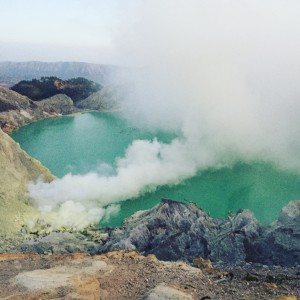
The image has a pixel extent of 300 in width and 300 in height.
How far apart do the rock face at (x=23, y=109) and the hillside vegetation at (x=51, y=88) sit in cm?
855

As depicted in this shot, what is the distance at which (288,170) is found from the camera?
44.7 meters

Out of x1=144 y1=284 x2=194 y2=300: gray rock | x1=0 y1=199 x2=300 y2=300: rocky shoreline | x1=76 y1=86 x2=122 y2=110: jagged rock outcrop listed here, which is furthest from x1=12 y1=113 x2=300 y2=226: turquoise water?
x1=76 y1=86 x2=122 y2=110: jagged rock outcrop

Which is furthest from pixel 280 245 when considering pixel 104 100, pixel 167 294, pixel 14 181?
pixel 104 100

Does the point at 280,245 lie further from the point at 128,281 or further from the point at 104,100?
the point at 104,100

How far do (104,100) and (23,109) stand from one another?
73.4 feet

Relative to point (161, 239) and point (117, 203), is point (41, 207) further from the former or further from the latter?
point (161, 239)

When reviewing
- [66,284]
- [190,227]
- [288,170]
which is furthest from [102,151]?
[66,284]

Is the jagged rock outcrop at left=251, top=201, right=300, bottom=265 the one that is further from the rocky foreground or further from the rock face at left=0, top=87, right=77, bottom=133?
the rock face at left=0, top=87, right=77, bottom=133

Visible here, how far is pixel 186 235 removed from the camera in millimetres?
24344

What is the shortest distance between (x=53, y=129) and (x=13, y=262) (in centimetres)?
6462

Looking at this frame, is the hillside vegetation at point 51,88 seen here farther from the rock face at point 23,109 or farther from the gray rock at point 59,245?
the gray rock at point 59,245

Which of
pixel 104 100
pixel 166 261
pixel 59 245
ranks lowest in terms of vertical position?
pixel 59 245

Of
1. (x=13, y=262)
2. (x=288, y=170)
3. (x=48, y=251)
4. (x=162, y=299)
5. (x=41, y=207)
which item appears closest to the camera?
(x=162, y=299)

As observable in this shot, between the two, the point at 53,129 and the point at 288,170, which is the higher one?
the point at 288,170
